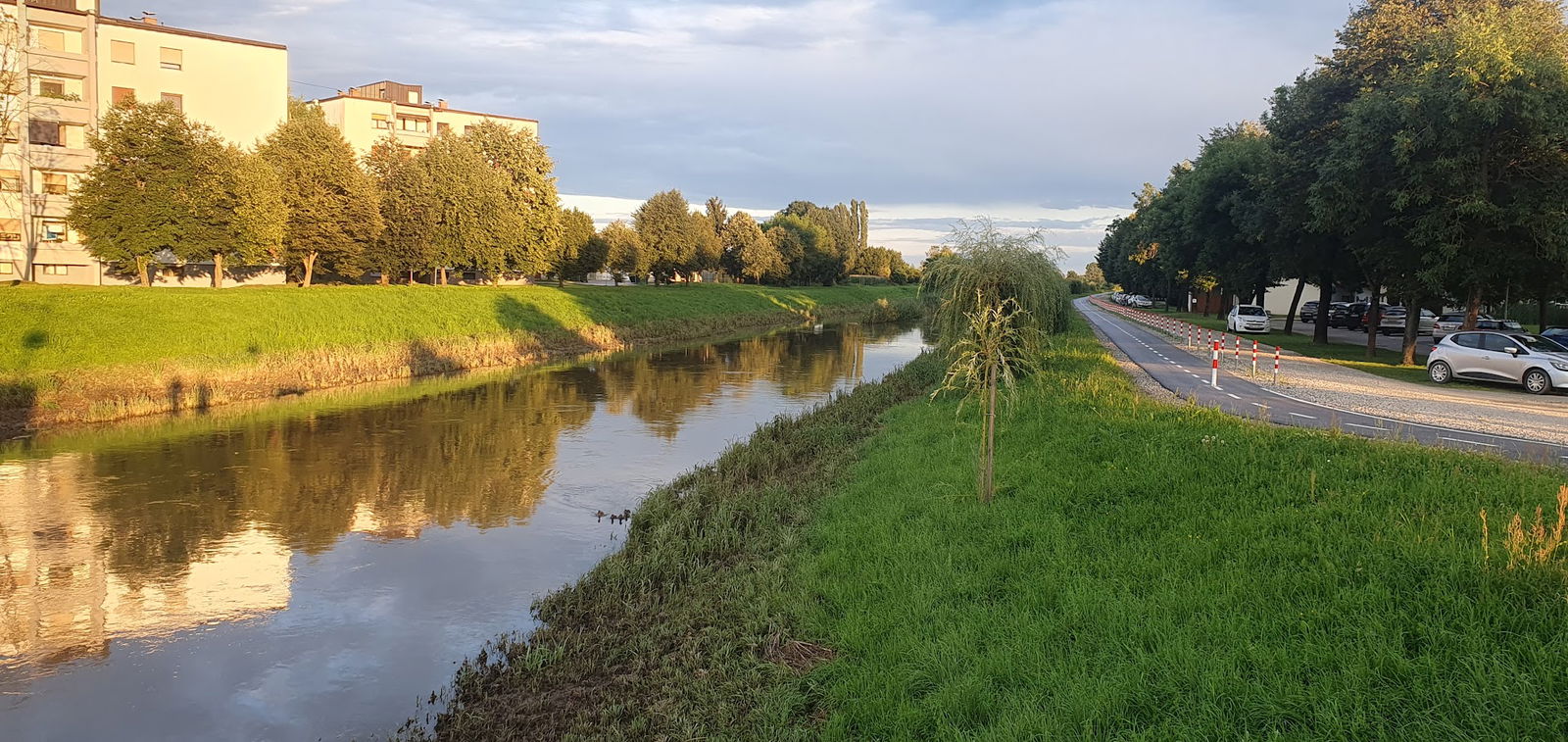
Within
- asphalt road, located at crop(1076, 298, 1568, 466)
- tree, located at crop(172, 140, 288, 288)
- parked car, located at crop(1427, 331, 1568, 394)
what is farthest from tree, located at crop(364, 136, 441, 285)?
parked car, located at crop(1427, 331, 1568, 394)

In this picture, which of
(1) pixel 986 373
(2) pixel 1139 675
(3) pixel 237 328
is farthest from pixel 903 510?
(3) pixel 237 328

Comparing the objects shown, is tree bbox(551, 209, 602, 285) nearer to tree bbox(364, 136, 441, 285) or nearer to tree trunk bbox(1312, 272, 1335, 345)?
tree bbox(364, 136, 441, 285)

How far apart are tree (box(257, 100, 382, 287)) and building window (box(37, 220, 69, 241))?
1245cm

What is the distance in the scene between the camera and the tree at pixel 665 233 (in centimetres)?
7581

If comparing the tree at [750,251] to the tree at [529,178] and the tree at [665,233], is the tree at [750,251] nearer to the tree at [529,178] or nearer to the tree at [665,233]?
the tree at [665,233]

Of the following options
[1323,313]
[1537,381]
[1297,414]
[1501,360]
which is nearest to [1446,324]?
[1323,313]

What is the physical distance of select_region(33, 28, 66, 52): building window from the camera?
47.9 metres

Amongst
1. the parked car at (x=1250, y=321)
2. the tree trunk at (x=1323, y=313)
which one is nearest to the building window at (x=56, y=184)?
the tree trunk at (x=1323, y=313)

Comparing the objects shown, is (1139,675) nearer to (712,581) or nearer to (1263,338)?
(712,581)

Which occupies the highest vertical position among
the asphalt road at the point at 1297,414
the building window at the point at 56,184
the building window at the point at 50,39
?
the building window at the point at 50,39

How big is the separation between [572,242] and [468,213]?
549 inches

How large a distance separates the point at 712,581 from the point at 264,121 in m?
59.7

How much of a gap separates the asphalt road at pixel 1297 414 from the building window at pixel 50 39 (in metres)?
58.1

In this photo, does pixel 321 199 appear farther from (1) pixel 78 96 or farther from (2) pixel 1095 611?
(2) pixel 1095 611
